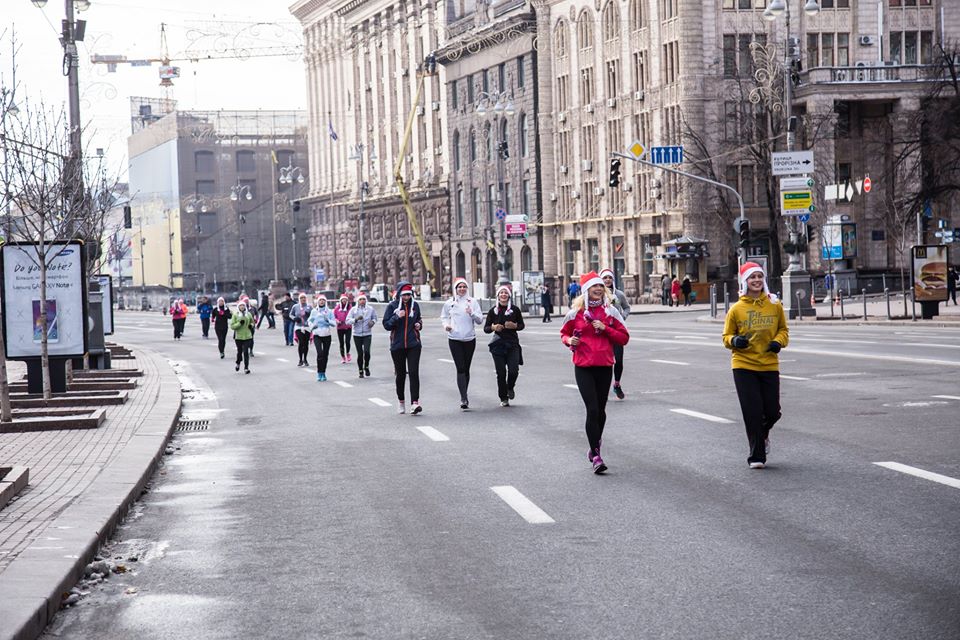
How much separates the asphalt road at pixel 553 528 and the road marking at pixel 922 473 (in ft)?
0.18

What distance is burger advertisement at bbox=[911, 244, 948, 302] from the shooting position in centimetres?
4147

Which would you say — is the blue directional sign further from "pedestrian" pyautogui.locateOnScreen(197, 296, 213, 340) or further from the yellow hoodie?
the yellow hoodie

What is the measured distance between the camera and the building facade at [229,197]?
462 feet

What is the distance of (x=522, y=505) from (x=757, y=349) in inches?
111

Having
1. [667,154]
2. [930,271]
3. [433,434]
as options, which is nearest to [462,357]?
[433,434]

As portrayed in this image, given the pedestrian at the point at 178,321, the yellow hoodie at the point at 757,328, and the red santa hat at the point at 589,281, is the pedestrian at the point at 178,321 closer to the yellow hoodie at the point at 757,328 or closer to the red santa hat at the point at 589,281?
the red santa hat at the point at 589,281

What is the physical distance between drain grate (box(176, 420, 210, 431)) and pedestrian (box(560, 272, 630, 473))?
757cm

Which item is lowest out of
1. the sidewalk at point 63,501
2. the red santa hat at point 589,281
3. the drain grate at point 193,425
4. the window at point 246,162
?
the drain grate at point 193,425

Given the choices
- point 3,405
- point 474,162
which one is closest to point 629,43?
point 474,162

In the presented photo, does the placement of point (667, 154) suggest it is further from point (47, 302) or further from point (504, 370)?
point (47, 302)

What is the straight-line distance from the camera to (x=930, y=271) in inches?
1635

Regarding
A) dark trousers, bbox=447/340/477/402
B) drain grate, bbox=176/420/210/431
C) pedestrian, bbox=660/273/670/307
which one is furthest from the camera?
pedestrian, bbox=660/273/670/307

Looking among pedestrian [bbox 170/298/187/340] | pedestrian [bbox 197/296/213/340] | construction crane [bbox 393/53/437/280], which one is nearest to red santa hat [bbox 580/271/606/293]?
pedestrian [bbox 197/296/213/340]

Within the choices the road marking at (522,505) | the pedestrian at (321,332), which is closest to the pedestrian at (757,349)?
the road marking at (522,505)
